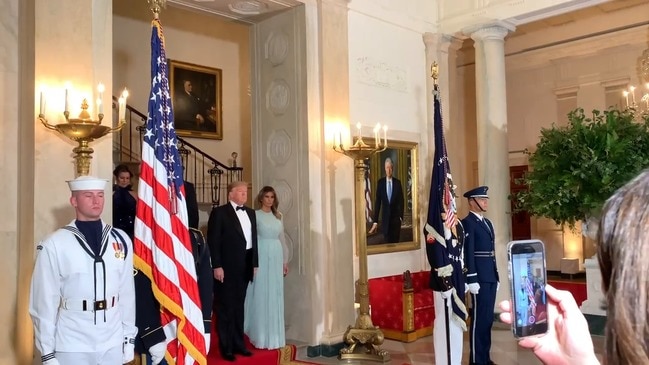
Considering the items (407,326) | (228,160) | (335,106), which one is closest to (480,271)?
(407,326)

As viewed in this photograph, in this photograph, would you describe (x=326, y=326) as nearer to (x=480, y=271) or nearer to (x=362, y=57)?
(x=480, y=271)

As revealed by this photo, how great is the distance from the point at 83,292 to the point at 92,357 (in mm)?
445

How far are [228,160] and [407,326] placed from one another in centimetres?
559

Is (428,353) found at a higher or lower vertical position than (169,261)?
lower

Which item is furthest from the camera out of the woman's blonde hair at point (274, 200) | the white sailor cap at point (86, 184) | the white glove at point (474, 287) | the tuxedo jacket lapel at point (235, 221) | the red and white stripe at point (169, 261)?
the woman's blonde hair at point (274, 200)

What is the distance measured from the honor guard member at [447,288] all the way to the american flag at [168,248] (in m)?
2.61

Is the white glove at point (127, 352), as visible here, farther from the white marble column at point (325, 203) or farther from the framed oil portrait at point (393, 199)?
the framed oil portrait at point (393, 199)

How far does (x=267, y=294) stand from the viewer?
22.5 feet

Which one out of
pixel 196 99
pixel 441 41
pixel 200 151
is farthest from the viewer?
pixel 196 99

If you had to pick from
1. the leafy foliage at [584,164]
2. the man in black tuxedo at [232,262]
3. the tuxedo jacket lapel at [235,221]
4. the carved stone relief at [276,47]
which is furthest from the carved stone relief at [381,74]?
the tuxedo jacket lapel at [235,221]

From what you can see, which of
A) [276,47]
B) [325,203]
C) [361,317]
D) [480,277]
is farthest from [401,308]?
[276,47]

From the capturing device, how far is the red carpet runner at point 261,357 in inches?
249

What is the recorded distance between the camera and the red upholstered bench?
8.02 m

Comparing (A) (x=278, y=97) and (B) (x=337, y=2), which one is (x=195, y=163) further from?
(B) (x=337, y=2)
